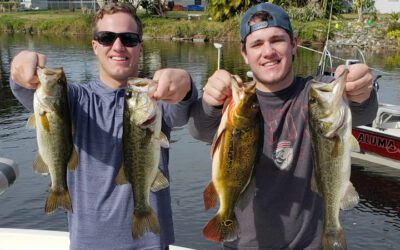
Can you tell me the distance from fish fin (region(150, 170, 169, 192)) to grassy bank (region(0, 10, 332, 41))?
4230 cm

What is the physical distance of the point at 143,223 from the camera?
3535 millimetres

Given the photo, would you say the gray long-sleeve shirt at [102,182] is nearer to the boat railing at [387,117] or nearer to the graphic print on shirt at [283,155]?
the graphic print on shirt at [283,155]

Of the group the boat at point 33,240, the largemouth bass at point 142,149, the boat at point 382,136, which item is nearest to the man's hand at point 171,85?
the largemouth bass at point 142,149

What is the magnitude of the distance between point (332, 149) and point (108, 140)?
62.7 inches

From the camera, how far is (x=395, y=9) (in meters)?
54.5

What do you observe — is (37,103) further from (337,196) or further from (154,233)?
(337,196)

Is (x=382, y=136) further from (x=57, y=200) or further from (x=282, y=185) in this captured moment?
(x=57, y=200)

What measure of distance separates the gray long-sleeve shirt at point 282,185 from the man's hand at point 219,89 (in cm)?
35

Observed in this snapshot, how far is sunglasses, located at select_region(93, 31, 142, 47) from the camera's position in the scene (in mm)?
3656

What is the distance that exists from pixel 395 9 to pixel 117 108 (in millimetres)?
56289

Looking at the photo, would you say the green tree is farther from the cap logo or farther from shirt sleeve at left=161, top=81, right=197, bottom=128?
shirt sleeve at left=161, top=81, right=197, bottom=128

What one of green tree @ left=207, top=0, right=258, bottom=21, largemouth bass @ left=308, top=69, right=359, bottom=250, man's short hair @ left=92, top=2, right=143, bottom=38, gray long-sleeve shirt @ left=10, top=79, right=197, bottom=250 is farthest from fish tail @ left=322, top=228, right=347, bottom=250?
green tree @ left=207, top=0, right=258, bottom=21

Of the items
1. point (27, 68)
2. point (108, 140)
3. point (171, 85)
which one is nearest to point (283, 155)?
point (171, 85)

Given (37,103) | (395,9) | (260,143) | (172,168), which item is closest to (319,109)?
(260,143)
